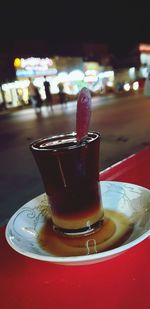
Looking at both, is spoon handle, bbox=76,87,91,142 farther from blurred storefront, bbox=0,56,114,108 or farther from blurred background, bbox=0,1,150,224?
blurred storefront, bbox=0,56,114,108

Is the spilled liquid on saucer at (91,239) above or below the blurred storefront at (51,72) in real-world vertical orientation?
below

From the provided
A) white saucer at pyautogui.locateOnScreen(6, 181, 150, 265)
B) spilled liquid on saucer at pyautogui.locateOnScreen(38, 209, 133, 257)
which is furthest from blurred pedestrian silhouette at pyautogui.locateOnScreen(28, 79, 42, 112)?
spilled liquid on saucer at pyautogui.locateOnScreen(38, 209, 133, 257)

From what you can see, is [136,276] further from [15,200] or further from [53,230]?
[15,200]

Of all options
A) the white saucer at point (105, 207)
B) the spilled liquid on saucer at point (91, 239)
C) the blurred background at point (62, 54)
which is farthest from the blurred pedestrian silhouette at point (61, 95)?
the spilled liquid on saucer at point (91, 239)

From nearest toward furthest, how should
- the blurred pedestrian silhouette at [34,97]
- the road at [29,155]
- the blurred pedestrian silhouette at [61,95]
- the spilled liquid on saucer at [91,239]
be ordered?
the spilled liquid on saucer at [91,239], the road at [29,155], the blurred pedestrian silhouette at [34,97], the blurred pedestrian silhouette at [61,95]

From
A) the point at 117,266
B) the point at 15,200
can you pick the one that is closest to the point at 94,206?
the point at 117,266

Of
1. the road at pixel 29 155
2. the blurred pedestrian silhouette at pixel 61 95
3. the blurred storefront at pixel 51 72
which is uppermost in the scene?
the blurred storefront at pixel 51 72

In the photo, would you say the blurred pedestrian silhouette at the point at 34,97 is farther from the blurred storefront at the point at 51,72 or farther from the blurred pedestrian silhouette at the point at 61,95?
the blurred pedestrian silhouette at the point at 61,95
